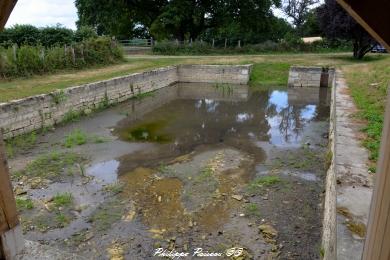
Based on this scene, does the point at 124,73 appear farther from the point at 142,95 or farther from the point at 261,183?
the point at 261,183

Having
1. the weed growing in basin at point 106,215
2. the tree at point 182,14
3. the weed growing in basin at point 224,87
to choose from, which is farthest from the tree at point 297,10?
the weed growing in basin at point 106,215

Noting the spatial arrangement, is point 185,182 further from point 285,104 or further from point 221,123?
point 285,104

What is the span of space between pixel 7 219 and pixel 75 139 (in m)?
6.21

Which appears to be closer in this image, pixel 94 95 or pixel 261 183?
pixel 261 183

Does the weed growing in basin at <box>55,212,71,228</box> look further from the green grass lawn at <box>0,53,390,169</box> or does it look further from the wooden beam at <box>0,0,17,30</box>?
the green grass lawn at <box>0,53,390,169</box>

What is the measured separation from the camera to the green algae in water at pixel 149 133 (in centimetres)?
934

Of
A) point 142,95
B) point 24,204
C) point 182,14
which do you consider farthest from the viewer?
point 182,14

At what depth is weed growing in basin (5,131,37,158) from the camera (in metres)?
7.98

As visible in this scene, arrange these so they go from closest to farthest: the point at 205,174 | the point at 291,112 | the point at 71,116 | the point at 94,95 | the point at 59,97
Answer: the point at 205,174, the point at 59,97, the point at 71,116, the point at 94,95, the point at 291,112

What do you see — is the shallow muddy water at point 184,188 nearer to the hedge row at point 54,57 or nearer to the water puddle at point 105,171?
the water puddle at point 105,171

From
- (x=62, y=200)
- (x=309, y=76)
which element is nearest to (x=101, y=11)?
(x=309, y=76)

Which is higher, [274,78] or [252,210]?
[274,78]

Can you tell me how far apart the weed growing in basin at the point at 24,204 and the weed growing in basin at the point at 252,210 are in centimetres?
329

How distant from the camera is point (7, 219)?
2.86 m
